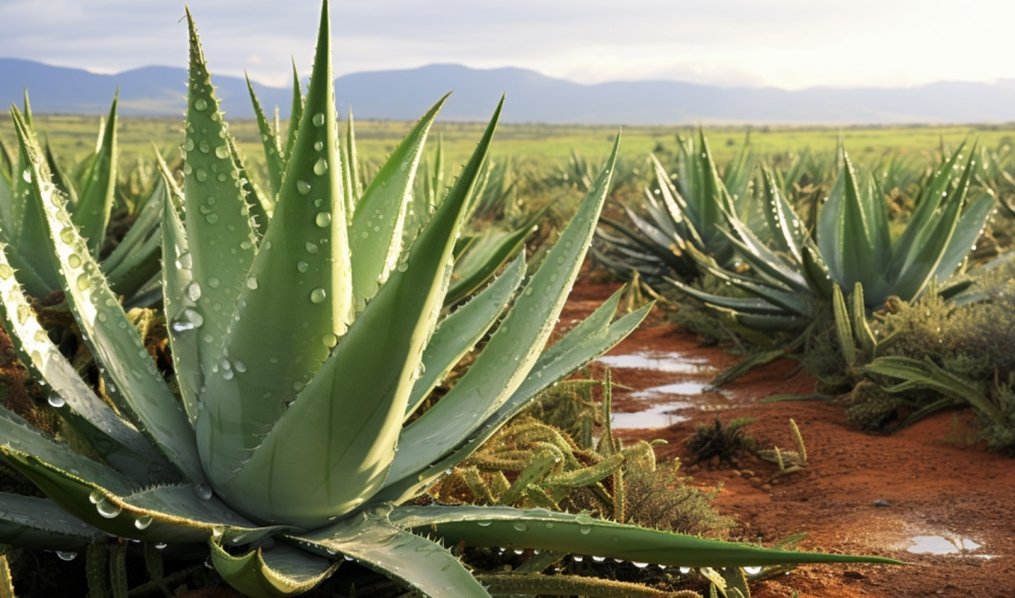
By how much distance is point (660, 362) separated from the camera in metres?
6.15

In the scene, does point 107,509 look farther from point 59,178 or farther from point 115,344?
point 59,178

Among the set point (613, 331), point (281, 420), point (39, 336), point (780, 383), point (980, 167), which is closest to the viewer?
point (281, 420)

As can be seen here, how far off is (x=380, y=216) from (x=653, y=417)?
295 centimetres

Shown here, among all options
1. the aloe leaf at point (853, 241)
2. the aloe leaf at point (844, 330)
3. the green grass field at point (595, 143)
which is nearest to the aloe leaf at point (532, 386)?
the aloe leaf at point (844, 330)

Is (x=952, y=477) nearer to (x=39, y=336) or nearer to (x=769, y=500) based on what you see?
(x=769, y=500)

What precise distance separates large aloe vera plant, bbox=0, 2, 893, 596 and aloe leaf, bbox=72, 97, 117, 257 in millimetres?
1914

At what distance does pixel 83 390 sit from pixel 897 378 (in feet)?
11.5

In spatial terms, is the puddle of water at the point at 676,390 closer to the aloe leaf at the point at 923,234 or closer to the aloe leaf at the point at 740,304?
the aloe leaf at the point at 740,304

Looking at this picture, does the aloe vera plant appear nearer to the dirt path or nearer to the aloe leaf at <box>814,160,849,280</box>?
the aloe leaf at <box>814,160,849,280</box>

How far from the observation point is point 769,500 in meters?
3.40

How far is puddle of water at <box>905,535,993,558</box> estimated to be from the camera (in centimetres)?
284

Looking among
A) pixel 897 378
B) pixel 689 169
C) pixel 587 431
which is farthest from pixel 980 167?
pixel 587 431

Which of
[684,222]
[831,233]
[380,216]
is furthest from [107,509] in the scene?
[684,222]

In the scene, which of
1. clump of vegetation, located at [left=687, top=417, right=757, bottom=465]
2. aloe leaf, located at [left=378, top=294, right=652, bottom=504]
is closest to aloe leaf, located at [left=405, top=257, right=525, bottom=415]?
aloe leaf, located at [left=378, top=294, right=652, bottom=504]
